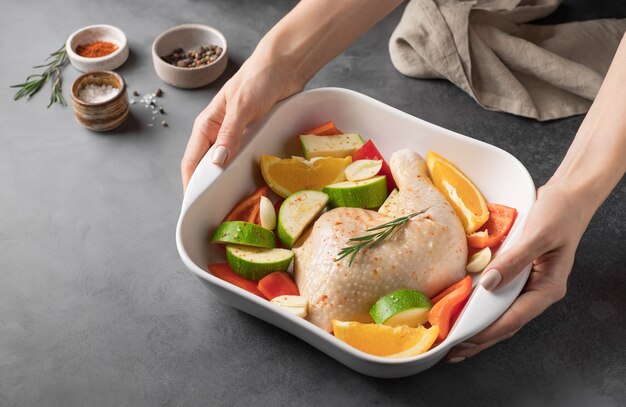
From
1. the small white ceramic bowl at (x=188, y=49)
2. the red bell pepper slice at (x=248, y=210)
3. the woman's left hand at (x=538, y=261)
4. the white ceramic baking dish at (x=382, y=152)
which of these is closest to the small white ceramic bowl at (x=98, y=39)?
the small white ceramic bowl at (x=188, y=49)

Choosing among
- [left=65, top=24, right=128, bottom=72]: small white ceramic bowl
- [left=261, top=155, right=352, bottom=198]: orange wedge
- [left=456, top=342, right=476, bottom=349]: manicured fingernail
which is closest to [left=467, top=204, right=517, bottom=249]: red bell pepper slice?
[left=456, top=342, right=476, bottom=349]: manicured fingernail

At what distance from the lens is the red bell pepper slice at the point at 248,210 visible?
195 centimetres

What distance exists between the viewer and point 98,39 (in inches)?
104

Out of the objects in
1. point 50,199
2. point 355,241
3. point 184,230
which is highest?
point 355,241

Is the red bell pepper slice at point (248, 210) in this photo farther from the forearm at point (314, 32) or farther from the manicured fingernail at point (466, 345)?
the manicured fingernail at point (466, 345)

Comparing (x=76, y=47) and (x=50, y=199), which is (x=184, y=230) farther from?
(x=76, y=47)

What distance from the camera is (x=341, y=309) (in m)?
1.70

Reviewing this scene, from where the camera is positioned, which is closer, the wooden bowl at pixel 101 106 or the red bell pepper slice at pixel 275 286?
the red bell pepper slice at pixel 275 286

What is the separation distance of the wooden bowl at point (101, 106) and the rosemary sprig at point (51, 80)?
0.54ft

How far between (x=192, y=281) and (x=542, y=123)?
1.26 meters

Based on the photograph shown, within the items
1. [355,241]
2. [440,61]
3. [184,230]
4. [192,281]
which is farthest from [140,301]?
[440,61]

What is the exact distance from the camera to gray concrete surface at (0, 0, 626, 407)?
1.81 metres

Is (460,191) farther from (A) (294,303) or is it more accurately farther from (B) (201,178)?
(B) (201,178)

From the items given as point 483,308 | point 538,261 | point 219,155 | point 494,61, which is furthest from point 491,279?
point 494,61
